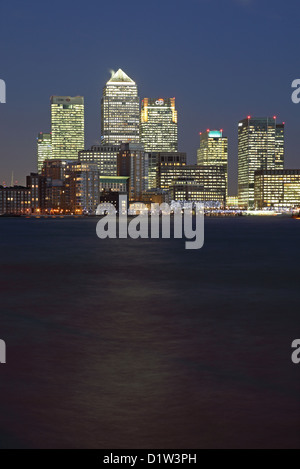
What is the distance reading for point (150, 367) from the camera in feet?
55.1

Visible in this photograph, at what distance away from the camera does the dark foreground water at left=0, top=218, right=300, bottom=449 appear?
11.8m

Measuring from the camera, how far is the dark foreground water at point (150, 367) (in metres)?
11.8

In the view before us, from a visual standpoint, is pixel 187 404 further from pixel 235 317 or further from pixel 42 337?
pixel 235 317

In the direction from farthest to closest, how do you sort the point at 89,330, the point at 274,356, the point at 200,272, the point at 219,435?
the point at 200,272 < the point at 89,330 < the point at 274,356 < the point at 219,435

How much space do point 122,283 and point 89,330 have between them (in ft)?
59.7

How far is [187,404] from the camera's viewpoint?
44.1 ft

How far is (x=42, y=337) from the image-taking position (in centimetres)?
2150

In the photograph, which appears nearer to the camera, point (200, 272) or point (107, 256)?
point (200, 272)

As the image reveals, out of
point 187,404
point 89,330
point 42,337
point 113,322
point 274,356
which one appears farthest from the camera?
point 113,322

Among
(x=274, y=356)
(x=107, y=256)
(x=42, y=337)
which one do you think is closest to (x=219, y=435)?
(x=274, y=356)

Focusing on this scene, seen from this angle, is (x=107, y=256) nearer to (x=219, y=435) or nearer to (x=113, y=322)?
(x=113, y=322)

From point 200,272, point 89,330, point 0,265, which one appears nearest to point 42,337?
point 89,330
